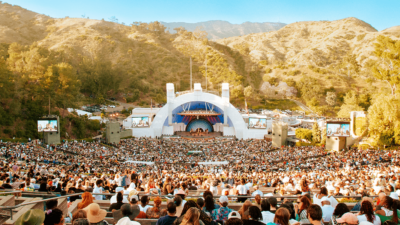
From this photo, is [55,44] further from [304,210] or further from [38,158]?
[304,210]

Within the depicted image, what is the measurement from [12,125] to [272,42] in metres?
132

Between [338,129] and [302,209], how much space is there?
24.5 m

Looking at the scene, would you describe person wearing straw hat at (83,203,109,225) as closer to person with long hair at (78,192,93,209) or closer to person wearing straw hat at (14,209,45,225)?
person wearing straw hat at (14,209,45,225)

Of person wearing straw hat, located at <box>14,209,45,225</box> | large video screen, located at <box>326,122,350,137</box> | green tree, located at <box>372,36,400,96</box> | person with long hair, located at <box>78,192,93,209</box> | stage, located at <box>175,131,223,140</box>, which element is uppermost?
green tree, located at <box>372,36,400,96</box>

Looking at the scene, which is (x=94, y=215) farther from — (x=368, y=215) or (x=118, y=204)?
(x=368, y=215)

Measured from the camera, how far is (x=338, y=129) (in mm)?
26625

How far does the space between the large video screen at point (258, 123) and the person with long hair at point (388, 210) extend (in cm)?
3120

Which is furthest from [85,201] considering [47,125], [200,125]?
[200,125]

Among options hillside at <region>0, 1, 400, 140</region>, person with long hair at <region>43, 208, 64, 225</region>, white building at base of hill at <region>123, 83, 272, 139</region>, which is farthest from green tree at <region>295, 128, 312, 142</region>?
person with long hair at <region>43, 208, 64, 225</region>

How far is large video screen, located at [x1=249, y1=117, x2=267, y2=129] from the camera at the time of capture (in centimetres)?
3591

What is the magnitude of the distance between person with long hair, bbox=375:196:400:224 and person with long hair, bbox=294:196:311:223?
4.00 feet

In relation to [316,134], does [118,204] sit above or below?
below

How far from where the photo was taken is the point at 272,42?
14125 centimetres

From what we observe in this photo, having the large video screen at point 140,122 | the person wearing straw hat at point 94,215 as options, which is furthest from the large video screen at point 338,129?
the person wearing straw hat at point 94,215
